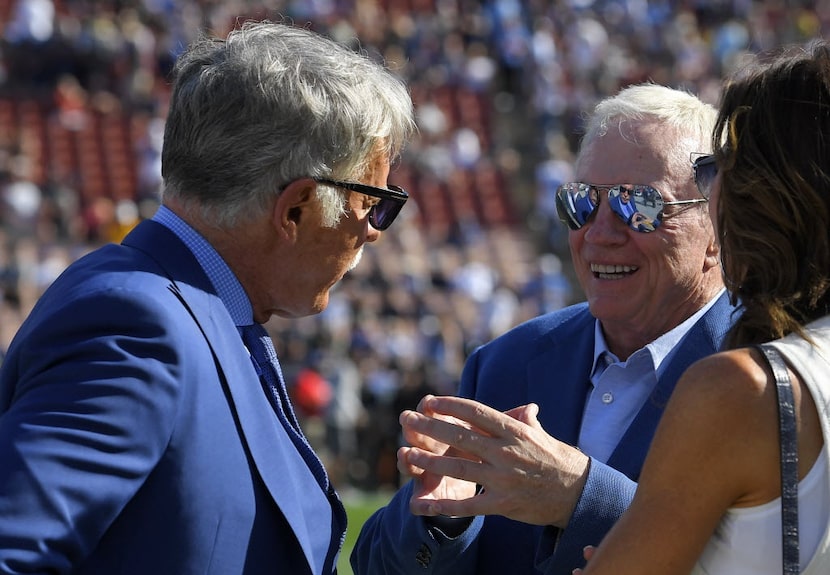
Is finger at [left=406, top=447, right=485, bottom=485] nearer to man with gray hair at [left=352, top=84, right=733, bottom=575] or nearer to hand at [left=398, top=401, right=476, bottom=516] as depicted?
hand at [left=398, top=401, right=476, bottom=516]

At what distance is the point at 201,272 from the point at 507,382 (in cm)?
107

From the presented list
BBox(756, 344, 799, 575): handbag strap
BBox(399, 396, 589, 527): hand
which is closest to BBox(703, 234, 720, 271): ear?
BBox(399, 396, 589, 527): hand

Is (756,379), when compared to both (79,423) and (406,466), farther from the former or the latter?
(79,423)

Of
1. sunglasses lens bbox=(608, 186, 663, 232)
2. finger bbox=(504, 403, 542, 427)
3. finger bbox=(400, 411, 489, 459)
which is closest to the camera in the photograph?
finger bbox=(400, 411, 489, 459)

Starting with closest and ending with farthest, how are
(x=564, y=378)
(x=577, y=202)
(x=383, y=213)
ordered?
(x=383, y=213)
(x=564, y=378)
(x=577, y=202)

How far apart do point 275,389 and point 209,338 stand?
1.04 feet

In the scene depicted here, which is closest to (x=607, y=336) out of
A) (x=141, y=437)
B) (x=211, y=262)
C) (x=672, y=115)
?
(x=672, y=115)

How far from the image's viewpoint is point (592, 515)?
2518 millimetres

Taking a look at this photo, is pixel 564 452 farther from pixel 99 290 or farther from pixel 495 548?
pixel 99 290

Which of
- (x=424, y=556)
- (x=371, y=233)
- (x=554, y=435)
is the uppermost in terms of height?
(x=371, y=233)

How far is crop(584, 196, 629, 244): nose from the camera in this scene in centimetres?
326

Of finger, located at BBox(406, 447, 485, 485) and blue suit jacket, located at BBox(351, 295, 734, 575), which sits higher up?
finger, located at BBox(406, 447, 485, 485)

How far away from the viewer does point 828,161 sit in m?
2.03

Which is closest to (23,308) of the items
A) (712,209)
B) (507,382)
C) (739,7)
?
(507,382)
